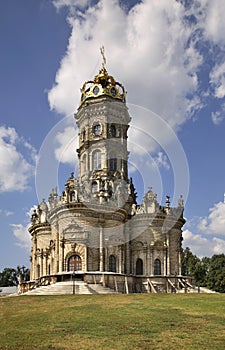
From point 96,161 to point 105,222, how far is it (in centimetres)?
1295

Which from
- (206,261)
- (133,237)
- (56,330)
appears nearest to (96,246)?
(133,237)

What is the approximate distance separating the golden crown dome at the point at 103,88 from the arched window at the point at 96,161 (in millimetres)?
8765

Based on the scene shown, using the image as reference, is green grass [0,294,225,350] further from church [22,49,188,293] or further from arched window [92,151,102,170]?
arched window [92,151,102,170]

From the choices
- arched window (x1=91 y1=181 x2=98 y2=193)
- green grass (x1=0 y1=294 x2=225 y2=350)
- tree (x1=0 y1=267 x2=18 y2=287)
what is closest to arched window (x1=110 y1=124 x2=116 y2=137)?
arched window (x1=91 y1=181 x2=98 y2=193)

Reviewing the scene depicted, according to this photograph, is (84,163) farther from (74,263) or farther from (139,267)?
(74,263)

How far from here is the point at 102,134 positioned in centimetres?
6297

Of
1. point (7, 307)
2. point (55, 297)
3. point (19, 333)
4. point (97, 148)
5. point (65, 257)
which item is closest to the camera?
point (19, 333)

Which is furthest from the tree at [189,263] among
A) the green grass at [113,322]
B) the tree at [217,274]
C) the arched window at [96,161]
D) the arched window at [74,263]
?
the green grass at [113,322]

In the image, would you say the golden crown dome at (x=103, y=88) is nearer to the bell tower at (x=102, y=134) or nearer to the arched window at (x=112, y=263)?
the bell tower at (x=102, y=134)

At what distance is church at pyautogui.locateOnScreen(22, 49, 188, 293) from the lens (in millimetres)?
49969

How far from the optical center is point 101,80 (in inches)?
2638

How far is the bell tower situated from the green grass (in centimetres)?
2650

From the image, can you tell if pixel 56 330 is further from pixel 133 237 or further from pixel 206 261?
pixel 206 261

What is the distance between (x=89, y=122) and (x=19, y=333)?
150 feet
